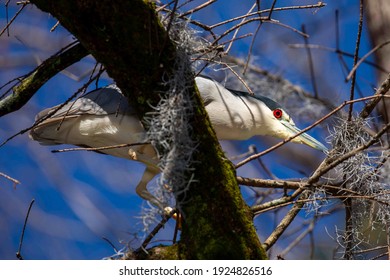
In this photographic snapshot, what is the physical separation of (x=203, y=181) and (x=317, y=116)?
4.85 ft

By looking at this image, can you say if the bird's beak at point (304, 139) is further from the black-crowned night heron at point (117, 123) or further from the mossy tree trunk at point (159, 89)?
the mossy tree trunk at point (159, 89)

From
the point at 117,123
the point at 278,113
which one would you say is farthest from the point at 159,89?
the point at 278,113

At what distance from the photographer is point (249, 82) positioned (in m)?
2.76

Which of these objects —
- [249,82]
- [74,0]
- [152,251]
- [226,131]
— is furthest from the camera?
[249,82]

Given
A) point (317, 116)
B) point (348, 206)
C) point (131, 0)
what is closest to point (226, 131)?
point (348, 206)

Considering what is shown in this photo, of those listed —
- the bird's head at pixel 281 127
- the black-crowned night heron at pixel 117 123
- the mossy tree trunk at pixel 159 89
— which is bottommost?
the mossy tree trunk at pixel 159 89

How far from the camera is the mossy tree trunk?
1136mm

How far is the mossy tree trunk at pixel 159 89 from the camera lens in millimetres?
1136

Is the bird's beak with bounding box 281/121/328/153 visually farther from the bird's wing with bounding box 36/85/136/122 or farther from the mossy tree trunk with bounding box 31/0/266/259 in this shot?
the mossy tree trunk with bounding box 31/0/266/259

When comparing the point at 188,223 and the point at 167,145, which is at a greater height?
the point at 167,145

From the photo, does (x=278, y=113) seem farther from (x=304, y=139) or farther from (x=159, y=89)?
(x=159, y=89)

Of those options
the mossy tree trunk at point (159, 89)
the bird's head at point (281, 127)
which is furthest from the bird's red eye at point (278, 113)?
the mossy tree trunk at point (159, 89)
